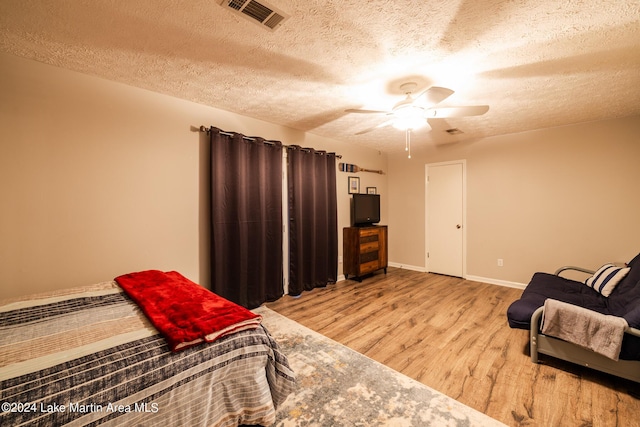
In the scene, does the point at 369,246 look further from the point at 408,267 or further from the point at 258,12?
the point at 258,12

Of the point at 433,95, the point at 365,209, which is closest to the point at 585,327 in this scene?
the point at 433,95

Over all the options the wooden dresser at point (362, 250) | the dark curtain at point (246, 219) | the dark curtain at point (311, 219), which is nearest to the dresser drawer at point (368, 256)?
the wooden dresser at point (362, 250)

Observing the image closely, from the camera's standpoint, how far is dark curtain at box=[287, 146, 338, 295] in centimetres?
371

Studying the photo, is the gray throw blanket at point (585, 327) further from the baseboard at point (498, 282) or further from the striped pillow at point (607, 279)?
the baseboard at point (498, 282)

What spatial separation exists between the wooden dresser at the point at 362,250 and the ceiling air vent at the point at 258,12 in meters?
3.20

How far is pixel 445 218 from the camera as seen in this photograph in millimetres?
4785

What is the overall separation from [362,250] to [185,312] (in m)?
3.24

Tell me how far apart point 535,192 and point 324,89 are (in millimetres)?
3533

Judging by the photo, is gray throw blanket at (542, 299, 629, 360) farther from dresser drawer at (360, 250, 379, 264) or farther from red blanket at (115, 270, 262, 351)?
dresser drawer at (360, 250, 379, 264)

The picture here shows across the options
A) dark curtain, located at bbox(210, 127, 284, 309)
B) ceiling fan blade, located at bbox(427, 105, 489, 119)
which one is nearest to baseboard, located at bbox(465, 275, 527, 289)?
ceiling fan blade, located at bbox(427, 105, 489, 119)

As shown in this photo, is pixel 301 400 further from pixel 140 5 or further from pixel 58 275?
pixel 140 5

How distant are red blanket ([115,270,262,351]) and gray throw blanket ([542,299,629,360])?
2.21 m

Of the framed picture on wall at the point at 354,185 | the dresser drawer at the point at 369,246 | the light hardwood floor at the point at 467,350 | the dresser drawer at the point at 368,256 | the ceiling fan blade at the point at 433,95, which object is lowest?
the light hardwood floor at the point at 467,350

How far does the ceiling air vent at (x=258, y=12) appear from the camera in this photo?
4.84 ft
